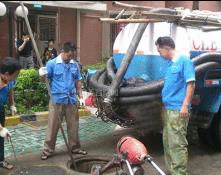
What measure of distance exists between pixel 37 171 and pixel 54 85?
135 cm

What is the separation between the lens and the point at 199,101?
572 cm

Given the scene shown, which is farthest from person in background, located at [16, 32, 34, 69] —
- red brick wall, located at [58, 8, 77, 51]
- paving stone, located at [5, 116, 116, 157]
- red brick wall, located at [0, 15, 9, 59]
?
paving stone, located at [5, 116, 116, 157]

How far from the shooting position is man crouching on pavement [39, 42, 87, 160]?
5754 millimetres

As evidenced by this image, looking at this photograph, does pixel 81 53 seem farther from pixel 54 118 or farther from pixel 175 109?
pixel 175 109

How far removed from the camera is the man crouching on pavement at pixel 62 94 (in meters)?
5.75

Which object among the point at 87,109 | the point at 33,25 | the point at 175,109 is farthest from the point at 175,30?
the point at 33,25

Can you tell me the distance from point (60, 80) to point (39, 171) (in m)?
1.41

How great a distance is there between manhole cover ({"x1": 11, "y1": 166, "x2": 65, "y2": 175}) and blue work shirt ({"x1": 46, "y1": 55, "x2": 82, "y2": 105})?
3.40 feet

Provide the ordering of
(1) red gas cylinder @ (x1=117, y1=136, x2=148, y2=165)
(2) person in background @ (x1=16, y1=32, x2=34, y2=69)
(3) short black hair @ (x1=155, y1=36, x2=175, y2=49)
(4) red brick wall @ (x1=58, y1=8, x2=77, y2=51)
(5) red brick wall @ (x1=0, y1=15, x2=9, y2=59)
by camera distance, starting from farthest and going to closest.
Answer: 1. (4) red brick wall @ (x1=58, y1=8, x2=77, y2=51)
2. (5) red brick wall @ (x1=0, y1=15, x2=9, y2=59)
3. (2) person in background @ (x1=16, y1=32, x2=34, y2=69)
4. (3) short black hair @ (x1=155, y1=36, x2=175, y2=49)
5. (1) red gas cylinder @ (x1=117, y1=136, x2=148, y2=165)

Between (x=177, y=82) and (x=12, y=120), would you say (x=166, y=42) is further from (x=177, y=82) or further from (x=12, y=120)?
(x=12, y=120)

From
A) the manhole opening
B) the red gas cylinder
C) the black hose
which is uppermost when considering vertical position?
the black hose

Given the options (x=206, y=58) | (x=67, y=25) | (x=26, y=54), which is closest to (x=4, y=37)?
(x=26, y=54)

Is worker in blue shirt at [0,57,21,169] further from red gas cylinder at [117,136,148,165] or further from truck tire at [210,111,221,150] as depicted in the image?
truck tire at [210,111,221,150]

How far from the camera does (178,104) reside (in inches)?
181
